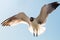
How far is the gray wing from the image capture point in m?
8.09

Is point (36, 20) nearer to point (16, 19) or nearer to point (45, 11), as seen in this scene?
point (45, 11)

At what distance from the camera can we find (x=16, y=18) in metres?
8.65

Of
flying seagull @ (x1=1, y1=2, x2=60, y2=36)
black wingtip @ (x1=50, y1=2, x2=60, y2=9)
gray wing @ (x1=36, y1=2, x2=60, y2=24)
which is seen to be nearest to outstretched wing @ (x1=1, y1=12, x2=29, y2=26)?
flying seagull @ (x1=1, y1=2, x2=60, y2=36)

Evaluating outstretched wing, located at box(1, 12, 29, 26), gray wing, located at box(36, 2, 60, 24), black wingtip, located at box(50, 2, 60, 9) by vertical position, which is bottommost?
outstretched wing, located at box(1, 12, 29, 26)

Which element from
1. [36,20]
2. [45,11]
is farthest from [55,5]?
[36,20]

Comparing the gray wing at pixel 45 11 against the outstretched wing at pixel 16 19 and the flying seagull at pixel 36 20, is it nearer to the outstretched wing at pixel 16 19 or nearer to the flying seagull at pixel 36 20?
the flying seagull at pixel 36 20

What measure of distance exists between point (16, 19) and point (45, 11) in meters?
0.73

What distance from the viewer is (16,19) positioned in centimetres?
864

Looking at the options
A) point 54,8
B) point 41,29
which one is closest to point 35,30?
point 41,29

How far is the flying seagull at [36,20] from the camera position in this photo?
8.23 metres

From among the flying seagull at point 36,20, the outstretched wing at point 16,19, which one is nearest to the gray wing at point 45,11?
the flying seagull at point 36,20

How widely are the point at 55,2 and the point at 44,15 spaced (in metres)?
0.42

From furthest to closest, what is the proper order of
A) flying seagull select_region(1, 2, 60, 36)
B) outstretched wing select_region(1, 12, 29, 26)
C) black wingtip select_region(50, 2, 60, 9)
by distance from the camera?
outstretched wing select_region(1, 12, 29, 26), flying seagull select_region(1, 2, 60, 36), black wingtip select_region(50, 2, 60, 9)

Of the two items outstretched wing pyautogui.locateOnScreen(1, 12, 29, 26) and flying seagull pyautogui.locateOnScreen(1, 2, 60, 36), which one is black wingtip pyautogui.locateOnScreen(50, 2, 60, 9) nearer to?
flying seagull pyautogui.locateOnScreen(1, 2, 60, 36)
